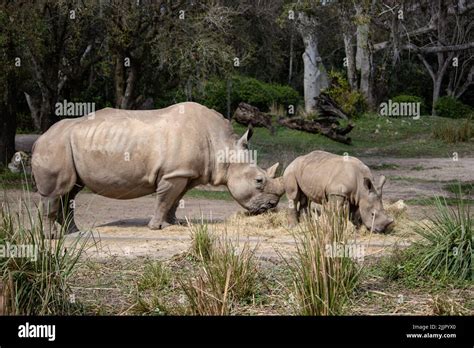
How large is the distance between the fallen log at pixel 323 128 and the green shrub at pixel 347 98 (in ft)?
17.7

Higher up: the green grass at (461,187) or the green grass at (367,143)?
the green grass at (367,143)

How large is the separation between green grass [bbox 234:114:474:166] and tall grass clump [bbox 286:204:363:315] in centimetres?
1354

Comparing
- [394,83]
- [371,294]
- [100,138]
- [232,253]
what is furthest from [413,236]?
[394,83]

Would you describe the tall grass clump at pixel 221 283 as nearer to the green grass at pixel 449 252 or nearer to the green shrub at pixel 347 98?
the green grass at pixel 449 252

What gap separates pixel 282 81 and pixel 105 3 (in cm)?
3171

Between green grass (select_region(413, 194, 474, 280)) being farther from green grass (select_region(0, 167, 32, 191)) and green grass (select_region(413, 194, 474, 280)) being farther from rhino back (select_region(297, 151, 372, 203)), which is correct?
green grass (select_region(0, 167, 32, 191))

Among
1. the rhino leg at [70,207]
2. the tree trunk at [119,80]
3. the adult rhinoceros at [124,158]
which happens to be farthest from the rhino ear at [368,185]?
the tree trunk at [119,80]

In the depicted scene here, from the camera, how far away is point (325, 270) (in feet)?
26.3

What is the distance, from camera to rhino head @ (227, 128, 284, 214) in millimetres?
13086

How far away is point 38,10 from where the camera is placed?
2031cm

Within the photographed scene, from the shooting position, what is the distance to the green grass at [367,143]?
25.0m

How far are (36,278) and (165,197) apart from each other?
4.78 metres

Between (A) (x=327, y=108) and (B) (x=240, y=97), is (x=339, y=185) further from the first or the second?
(B) (x=240, y=97)

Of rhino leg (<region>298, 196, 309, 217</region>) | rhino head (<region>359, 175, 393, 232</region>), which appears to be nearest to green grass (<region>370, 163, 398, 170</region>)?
rhino leg (<region>298, 196, 309, 217</region>)
